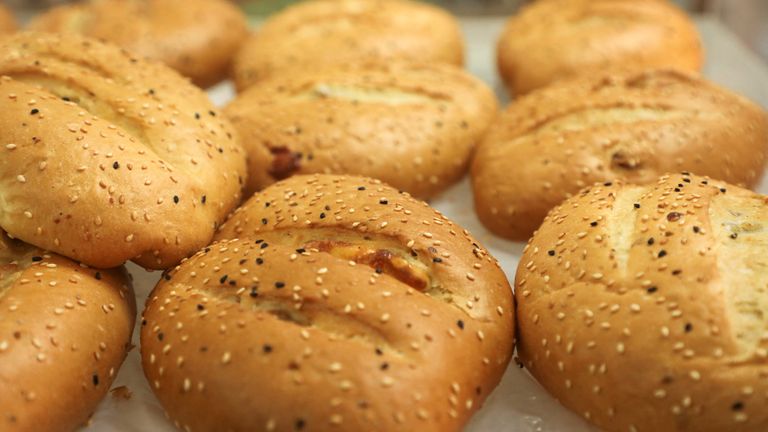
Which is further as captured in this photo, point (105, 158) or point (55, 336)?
point (105, 158)

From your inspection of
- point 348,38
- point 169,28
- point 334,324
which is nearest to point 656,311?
point 334,324

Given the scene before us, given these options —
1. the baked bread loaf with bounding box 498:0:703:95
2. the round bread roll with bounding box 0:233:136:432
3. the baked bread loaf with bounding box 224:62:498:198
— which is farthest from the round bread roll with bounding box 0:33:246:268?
the baked bread loaf with bounding box 498:0:703:95

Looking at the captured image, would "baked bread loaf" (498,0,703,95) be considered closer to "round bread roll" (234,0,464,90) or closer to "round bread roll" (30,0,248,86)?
"round bread roll" (234,0,464,90)

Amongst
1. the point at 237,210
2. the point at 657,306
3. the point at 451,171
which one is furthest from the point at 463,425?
the point at 451,171

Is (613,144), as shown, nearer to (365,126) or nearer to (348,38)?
(365,126)

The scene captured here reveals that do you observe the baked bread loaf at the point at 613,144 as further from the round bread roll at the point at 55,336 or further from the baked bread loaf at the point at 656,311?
the round bread roll at the point at 55,336
